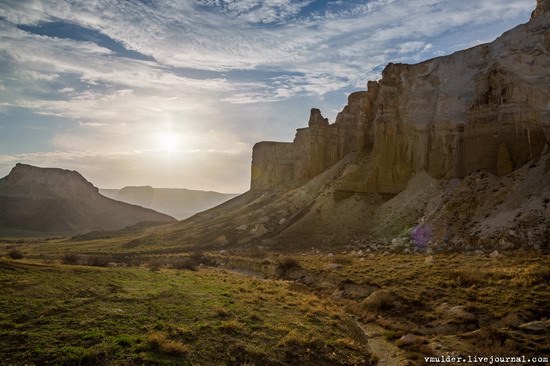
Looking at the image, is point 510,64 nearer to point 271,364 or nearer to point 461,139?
point 461,139

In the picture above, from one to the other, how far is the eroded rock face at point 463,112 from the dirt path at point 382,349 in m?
31.3

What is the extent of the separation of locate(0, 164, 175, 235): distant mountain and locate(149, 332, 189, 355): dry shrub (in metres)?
115

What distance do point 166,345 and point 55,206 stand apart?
450 feet

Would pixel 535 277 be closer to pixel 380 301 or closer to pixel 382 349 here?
pixel 380 301

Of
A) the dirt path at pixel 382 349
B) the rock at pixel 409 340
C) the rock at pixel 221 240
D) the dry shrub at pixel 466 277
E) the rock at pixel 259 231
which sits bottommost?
the dirt path at pixel 382 349

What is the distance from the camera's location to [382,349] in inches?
567

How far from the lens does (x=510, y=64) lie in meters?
42.7

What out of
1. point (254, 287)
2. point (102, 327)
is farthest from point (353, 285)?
point (102, 327)

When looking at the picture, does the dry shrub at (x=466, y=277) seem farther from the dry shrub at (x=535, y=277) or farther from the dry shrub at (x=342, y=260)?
the dry shrub at (x=342, y=260)

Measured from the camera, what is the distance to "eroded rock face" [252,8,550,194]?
40.6 meters

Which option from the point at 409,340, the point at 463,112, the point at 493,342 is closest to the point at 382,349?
the point at 409,340

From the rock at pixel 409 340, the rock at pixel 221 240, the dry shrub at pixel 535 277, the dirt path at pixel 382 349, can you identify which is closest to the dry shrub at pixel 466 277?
the dry shrub at pixel 535 277

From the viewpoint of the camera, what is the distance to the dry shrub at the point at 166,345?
442 inches

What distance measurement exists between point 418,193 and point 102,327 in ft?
133
